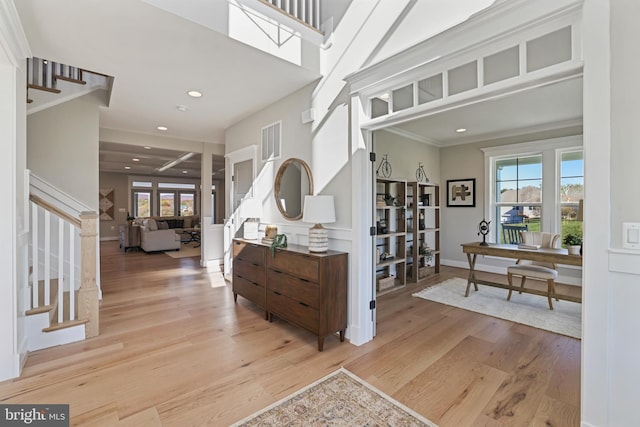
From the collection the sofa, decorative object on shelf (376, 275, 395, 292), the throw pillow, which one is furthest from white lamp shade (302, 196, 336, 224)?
the throw pillow

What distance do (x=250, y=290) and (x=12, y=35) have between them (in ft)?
9.65

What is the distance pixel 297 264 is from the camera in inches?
112

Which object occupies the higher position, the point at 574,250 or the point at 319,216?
the point at 319,216

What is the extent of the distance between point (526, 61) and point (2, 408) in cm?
389

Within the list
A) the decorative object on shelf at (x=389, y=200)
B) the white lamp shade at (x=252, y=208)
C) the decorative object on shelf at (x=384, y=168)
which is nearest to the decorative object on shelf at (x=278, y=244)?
the white lamp shade at (x=252, y=208)

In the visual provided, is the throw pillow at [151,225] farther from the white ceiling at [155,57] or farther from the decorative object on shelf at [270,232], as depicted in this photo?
the decorative object on shelf at [270,232]

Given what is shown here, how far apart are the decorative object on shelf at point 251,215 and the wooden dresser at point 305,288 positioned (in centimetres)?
55

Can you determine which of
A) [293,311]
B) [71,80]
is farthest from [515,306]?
[71,80]

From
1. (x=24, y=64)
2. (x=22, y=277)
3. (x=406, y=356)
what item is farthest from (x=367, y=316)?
(x=24, y=64)

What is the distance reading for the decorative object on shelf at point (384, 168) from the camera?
492cm

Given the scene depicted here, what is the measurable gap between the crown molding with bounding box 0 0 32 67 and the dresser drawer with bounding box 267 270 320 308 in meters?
2.67

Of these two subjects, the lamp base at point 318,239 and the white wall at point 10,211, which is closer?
the white wall at point 10,211

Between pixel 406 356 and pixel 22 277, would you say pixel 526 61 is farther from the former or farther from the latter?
pixel 22 277

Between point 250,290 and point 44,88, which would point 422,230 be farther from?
point 44,88
